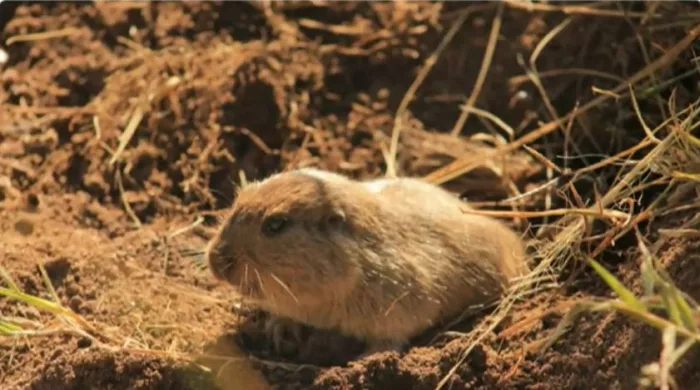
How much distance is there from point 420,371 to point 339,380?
0.95 feet

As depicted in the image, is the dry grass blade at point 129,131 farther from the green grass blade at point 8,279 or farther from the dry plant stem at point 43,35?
the green grass blade at point 8,279

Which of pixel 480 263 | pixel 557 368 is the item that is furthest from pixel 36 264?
pixel 557 368

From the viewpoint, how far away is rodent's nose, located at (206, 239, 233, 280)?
4.34 metres

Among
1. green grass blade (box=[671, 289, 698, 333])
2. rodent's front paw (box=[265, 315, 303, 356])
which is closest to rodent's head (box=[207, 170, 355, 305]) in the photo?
rodent's front paw (box=[265, 315, 303, 356])

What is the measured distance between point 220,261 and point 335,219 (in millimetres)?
495

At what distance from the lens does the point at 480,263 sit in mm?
4660

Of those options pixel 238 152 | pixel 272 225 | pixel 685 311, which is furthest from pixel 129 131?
pixel 685 311

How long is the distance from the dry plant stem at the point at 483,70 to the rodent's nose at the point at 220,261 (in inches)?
70.1

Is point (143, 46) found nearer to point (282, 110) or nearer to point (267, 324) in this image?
point (282, 110)

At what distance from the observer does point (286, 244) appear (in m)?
4.38

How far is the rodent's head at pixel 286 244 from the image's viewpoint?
4352 mm

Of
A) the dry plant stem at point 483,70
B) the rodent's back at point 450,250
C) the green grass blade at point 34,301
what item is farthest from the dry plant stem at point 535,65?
the green grass blade at point 34,301

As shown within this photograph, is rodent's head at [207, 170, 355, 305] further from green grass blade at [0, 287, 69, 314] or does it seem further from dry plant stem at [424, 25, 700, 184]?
dry plant stem at [424, 25, 700, 184]

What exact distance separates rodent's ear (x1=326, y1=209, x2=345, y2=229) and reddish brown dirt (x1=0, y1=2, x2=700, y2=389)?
17.7 inches
